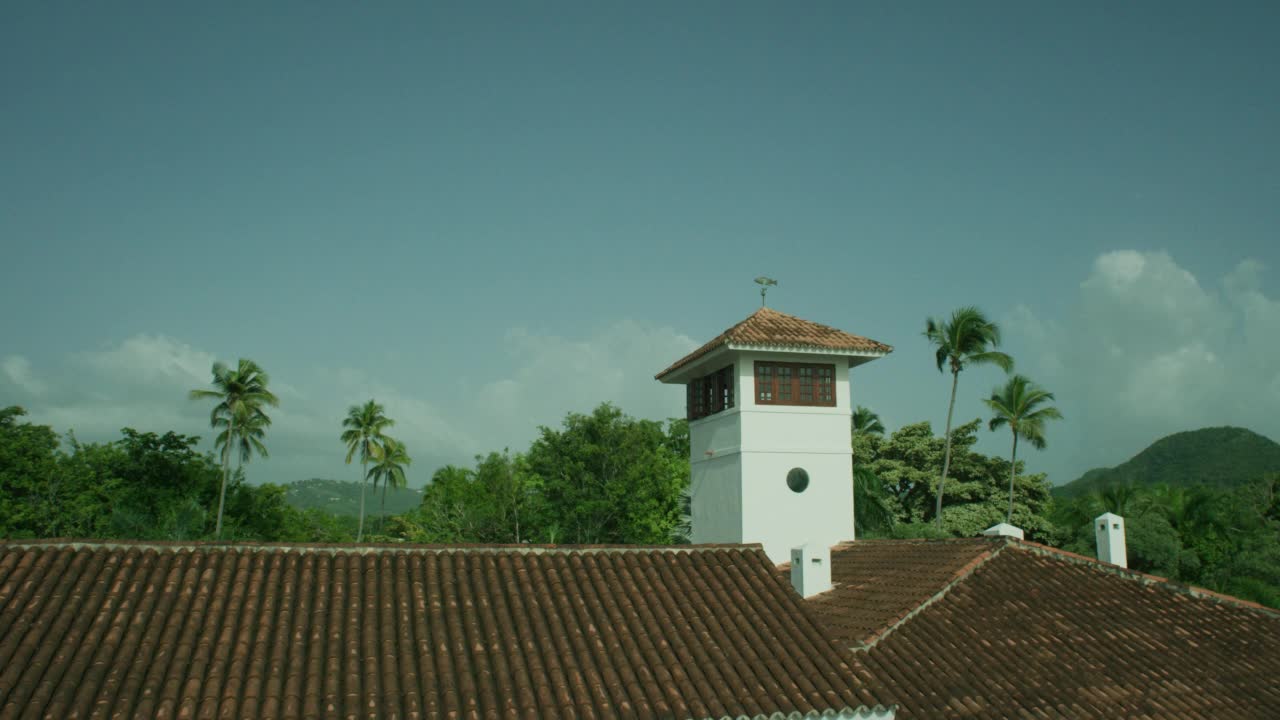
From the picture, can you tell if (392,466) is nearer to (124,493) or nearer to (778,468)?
(124,493)

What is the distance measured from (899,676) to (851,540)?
8.97 m

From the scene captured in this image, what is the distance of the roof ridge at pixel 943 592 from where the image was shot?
14.3 meters

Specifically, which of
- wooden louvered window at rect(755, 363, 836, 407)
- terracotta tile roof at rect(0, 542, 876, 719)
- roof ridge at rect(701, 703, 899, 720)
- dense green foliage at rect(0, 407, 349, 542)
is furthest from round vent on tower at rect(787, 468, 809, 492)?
dense green foliage at rect(0, 407, 349, 542)

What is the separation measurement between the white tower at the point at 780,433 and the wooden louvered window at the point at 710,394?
0.05 m

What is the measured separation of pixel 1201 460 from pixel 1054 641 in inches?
3591

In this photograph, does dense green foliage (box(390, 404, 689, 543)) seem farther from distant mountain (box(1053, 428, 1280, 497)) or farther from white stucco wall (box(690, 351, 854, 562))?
distant mountain (box(1053, 428, 1280, 497))

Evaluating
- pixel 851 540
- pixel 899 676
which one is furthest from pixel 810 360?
pixel 899 676

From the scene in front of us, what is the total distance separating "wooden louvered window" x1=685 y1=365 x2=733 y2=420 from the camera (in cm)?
2253

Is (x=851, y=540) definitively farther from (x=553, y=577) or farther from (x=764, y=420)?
(x=553, y=577)

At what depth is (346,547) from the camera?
11625 mm

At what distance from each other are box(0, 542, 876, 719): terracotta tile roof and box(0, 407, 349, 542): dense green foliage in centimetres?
2511

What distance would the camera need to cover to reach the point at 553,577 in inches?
459

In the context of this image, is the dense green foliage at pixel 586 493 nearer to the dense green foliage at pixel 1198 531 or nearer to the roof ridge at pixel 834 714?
the dense green foliage at pixel 1198 531

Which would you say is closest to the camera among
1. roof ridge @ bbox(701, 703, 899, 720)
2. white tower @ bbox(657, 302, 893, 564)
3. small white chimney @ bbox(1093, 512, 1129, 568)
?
roof ridge @ bbox(701, 703, 899, 720)
